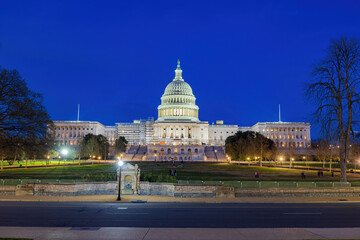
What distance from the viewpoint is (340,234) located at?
14.4 meters

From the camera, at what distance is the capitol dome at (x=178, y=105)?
593 ft

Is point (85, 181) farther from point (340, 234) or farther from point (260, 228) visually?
point (340, 234)

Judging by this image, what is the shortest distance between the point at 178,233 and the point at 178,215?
497 centimetres

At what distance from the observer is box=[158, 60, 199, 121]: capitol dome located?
18075 centimetres

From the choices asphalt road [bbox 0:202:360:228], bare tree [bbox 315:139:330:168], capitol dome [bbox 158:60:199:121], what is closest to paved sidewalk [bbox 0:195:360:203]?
asphalt road [bbox 0:202:360:228]

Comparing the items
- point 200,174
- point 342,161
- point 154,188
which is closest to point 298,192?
point 342,161

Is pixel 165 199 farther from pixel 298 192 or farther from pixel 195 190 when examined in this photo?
pixel 298 192

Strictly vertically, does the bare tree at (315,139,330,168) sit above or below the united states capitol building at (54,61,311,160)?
below

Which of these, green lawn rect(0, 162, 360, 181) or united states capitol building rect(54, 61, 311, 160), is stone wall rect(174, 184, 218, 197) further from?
united states capitol building rect(54, 61, 311, 160)

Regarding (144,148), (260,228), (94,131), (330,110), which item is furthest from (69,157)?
(260,228)

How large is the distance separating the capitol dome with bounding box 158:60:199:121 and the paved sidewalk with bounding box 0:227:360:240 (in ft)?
528

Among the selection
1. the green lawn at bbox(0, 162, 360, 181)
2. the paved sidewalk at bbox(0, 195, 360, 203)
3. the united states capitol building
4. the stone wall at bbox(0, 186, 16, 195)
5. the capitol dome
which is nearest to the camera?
the paved sidewalk at bbox(0, 195, 360, 203)

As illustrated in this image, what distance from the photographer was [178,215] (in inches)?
762

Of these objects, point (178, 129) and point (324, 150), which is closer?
point (324, 150)
